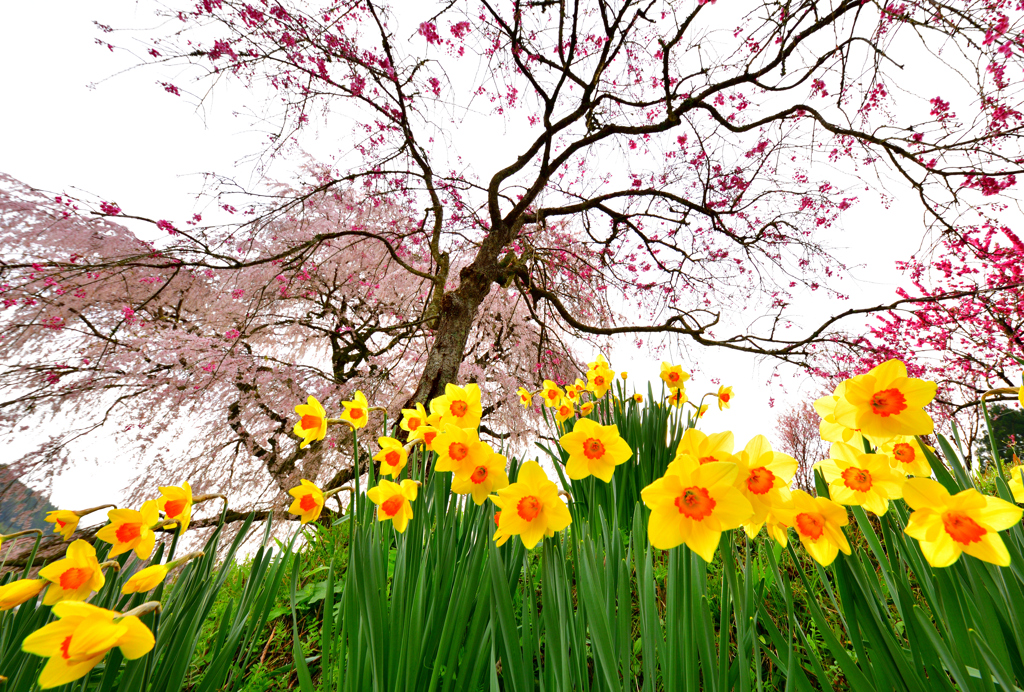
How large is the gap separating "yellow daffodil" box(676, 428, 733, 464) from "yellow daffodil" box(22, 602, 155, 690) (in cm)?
79

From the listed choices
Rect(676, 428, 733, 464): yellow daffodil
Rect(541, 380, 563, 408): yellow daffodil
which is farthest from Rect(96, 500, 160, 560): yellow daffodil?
Rect(541, 380, 563, 408): yellow daffodil

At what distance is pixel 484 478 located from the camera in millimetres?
848

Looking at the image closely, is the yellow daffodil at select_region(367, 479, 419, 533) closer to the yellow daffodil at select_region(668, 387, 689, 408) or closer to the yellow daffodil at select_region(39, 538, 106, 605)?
the yellow daffodil at select_region(39, 538, 106, 605)

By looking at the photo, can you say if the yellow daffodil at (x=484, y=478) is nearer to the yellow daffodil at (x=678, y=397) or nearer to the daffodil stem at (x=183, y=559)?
the daffodil stem at (x=183, y=559)

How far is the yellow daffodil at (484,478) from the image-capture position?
2.72ft

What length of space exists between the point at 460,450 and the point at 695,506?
0.47 metres

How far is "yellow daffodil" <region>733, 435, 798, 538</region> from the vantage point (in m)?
0.53

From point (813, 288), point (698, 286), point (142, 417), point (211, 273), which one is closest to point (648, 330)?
point (698, 286)

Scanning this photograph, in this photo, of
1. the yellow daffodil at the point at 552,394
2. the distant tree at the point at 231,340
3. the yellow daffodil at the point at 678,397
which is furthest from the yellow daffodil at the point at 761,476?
the distant tree at the point at 231,340

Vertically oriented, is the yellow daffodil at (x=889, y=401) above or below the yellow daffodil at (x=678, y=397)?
below

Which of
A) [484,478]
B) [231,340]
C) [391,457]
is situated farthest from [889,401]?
[231,340]

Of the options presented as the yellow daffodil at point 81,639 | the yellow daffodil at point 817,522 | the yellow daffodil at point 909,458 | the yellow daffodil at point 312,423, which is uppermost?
the yellow daffodil at point 312,423

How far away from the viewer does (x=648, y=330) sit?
4496mm

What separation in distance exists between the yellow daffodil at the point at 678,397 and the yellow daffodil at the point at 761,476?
152 centimetres
